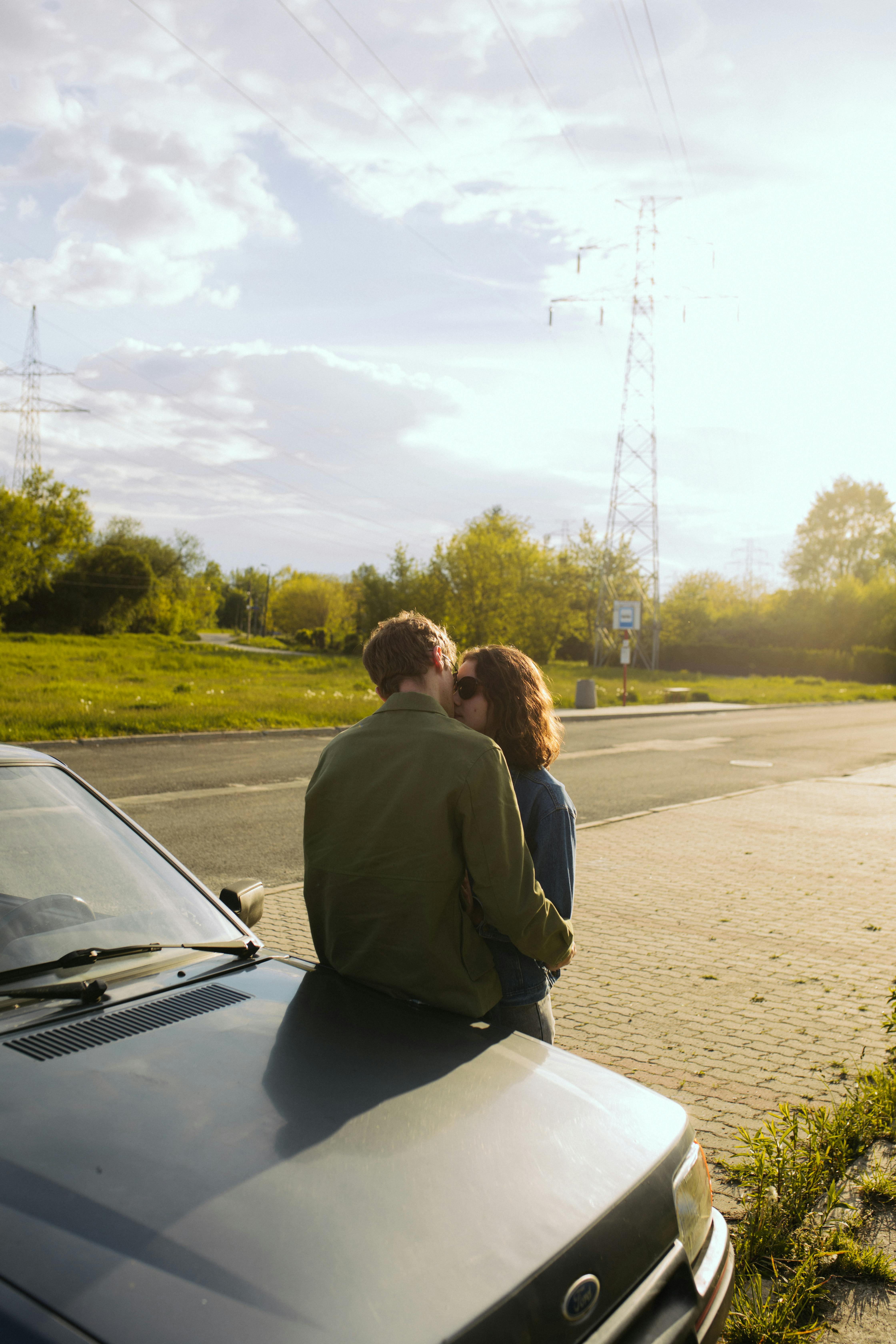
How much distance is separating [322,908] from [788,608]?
248 ft

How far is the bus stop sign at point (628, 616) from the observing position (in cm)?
3183

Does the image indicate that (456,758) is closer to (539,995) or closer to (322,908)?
(322,908)

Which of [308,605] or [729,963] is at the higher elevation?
[308,605]

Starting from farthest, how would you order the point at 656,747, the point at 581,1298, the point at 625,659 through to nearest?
the point at 625,659 → the point at 656,747 → the point at 581,1298

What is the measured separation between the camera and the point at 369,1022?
2207mm

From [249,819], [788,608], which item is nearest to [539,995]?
[249,819]

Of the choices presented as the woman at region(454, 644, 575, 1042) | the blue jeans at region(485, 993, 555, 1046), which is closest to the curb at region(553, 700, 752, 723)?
the woman at region(454, 644, 575, 1042)

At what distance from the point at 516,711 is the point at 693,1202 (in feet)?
4.10

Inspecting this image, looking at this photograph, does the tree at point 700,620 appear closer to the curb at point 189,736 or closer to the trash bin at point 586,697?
the trash bin at point 586,697

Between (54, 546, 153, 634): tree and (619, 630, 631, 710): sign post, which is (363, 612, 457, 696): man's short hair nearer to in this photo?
(619, 630, 631, 710): sign post

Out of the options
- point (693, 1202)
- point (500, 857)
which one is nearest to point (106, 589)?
point (500, 857)

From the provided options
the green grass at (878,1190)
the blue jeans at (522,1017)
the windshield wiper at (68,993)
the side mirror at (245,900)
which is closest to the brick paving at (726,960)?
the green grass at (878,1190)

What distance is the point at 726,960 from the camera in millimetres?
5645

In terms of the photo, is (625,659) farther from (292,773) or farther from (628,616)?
(292,773)
